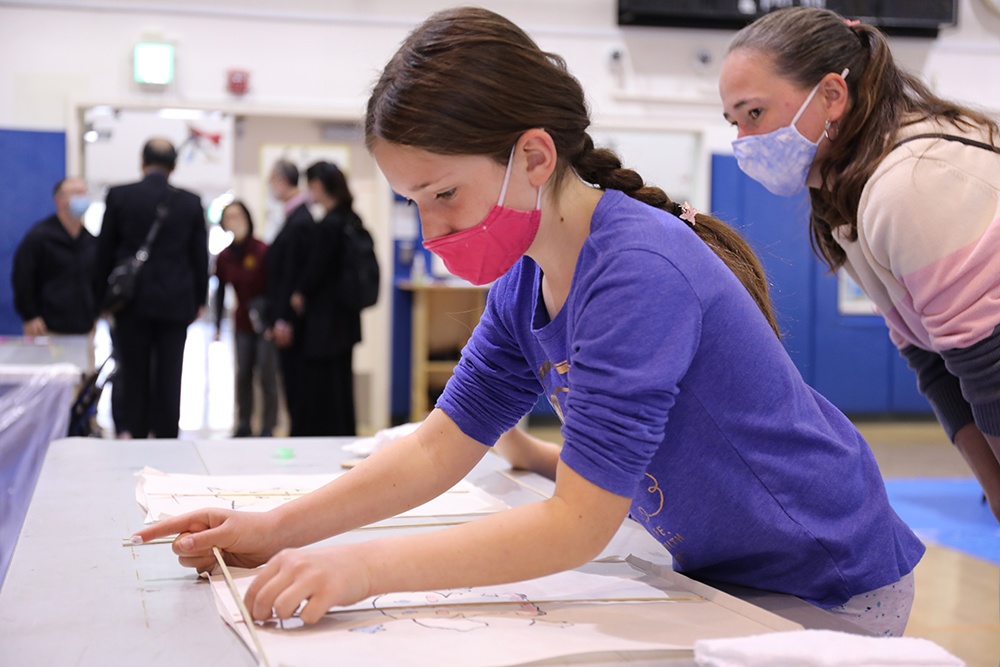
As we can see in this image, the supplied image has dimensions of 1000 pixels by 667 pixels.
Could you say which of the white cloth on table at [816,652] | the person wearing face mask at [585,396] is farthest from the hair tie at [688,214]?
the white cloth on table at [816,652]

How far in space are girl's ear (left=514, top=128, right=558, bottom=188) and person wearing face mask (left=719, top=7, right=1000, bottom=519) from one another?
2.00 ft

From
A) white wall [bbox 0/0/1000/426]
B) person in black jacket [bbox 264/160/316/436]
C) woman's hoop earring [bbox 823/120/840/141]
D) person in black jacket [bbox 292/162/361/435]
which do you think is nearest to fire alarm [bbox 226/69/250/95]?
white wall [bbox 0/0/1000/426]

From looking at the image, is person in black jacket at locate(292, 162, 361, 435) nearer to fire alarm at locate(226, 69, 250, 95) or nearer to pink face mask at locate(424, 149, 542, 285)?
fire alarm at locate(226, 69, 250, 95)

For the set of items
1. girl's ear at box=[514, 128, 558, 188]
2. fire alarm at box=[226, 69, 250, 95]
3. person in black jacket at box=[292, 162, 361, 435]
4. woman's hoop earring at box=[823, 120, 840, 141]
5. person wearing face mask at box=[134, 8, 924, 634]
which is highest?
fire alarm at box=[226, 69, 250, 95]

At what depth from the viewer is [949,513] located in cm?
405

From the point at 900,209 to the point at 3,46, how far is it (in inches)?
230

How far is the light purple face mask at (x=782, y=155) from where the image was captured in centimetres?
158

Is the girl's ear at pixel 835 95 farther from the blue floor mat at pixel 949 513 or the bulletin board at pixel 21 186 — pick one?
the bulletin board at pixel 21 186

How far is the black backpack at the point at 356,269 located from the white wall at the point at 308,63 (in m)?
1.78

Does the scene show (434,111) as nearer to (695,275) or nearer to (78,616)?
(695,275)

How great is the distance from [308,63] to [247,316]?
5.91 feet

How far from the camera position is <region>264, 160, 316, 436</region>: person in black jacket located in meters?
4.43

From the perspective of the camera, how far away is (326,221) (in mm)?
4340

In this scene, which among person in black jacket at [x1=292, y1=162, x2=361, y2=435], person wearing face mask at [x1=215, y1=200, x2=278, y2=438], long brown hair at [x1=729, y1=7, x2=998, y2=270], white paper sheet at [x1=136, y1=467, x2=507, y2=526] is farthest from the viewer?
person wearing face mask at [x1=215, y1=200, x2=278, y2=438]
